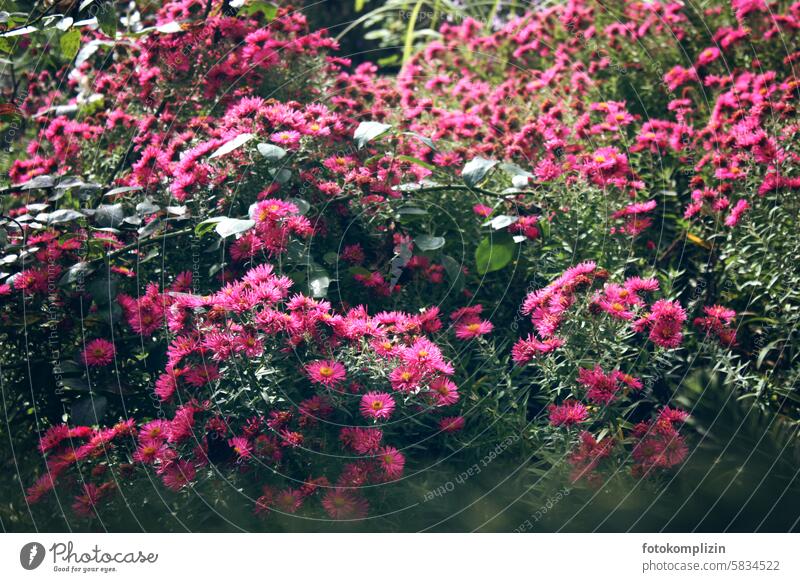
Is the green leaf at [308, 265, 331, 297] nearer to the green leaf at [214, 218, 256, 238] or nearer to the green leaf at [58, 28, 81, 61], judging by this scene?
the green leaf at [214, 218, 256, 238]

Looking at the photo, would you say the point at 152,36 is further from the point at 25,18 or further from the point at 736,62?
the point at 736,62

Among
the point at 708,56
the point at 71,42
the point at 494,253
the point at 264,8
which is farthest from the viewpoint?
the point at 708,56

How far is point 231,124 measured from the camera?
284 centimetres

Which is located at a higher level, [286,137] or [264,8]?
[264,8]

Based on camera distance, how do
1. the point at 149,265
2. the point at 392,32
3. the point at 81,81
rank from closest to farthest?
1. the point at 149,265
2. the point at 81,81
3. the point at 392,32

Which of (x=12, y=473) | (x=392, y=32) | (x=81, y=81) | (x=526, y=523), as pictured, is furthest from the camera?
(x=392, y=32)

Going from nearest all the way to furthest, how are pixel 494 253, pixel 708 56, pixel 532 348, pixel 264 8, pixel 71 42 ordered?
1. pixel 532 348
2. pixel 494 253
3. pixel 71 42
4. pixel 264 8
5. pixel 708 56

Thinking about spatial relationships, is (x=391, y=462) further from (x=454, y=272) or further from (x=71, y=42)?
(x=71, y=42)

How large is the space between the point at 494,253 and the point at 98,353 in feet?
4.50

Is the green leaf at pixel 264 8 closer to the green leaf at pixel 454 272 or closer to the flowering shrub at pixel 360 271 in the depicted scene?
the flowering shrub at pixel 360 271

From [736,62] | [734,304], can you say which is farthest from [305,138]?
[736,62]

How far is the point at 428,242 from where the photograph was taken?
8.73 feet

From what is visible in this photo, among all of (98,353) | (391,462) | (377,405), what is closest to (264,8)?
(98,353)

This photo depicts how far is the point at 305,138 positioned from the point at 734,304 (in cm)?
170
